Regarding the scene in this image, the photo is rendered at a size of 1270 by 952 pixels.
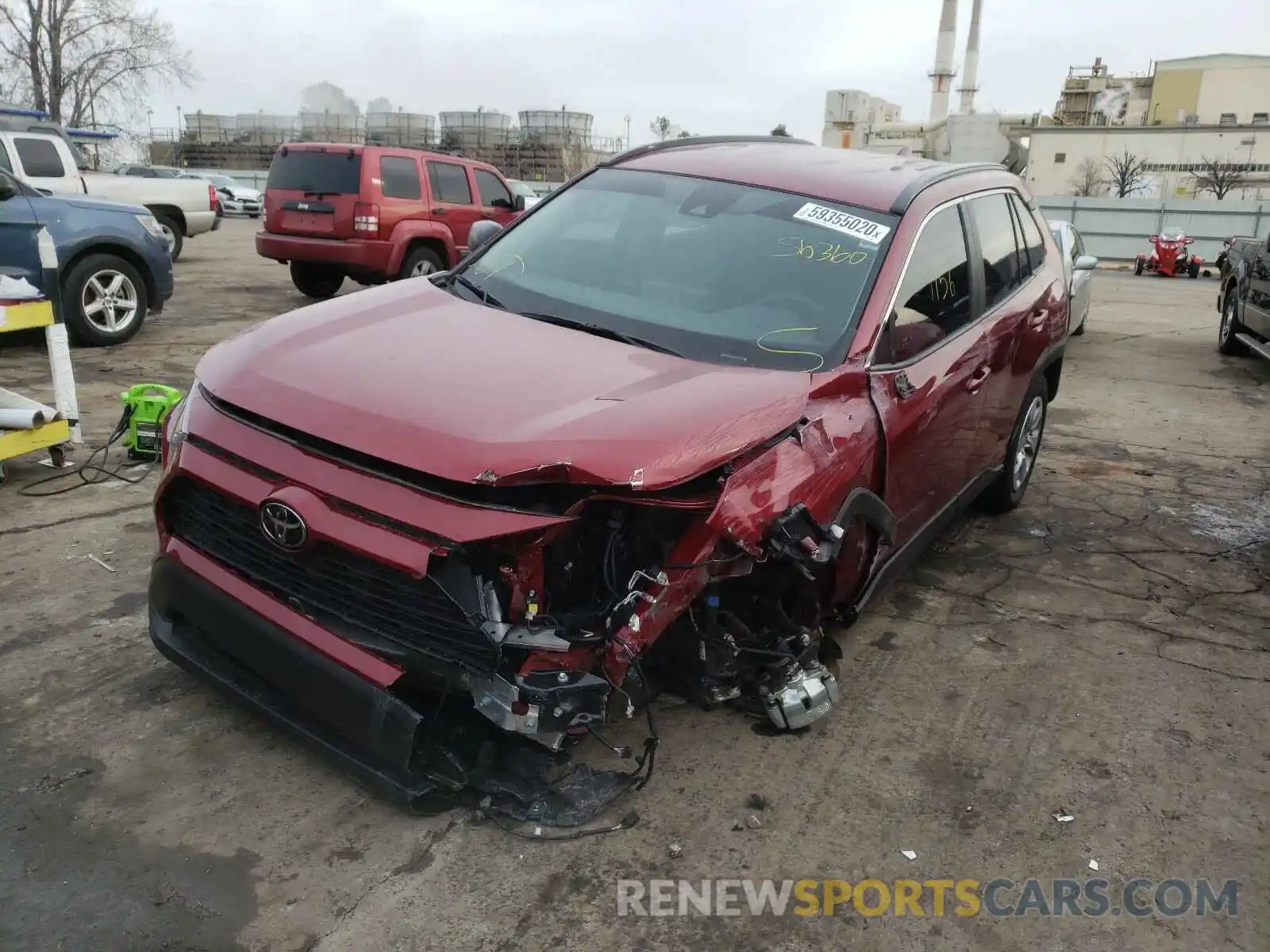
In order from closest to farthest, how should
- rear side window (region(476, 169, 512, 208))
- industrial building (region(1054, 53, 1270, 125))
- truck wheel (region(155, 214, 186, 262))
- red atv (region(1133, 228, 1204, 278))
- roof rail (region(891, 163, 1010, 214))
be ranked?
roof rail (region(891, 163, 1010, 214)) → rear side window (region(476, 169, 512, 208)) → truck wheel (region(155, 214, 186, 262)) → red atv (region(1133, 228, 1204, 278)) → industrial building (region(1054, 53, 1270, 125))

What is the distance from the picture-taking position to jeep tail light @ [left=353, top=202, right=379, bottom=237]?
37.1 ft

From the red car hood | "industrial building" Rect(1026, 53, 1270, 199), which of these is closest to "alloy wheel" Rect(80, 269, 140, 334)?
the red car hood

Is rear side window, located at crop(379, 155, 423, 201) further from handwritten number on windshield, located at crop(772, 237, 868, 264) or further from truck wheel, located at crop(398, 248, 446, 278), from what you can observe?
handwritten number on windshield, located at crop(772, 237, 868, 264)

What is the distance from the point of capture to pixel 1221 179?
208 ft

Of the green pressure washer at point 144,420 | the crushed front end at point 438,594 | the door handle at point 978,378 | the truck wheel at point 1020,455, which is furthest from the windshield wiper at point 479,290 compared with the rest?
the truck wheel at point 1020,455

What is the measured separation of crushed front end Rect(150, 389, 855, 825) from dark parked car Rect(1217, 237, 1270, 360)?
28.4 feet

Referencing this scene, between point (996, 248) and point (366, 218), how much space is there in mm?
8358

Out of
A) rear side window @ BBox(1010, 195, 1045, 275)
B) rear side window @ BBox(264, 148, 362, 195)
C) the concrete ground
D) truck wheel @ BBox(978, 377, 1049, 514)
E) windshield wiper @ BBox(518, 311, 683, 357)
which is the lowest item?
the concrete ground

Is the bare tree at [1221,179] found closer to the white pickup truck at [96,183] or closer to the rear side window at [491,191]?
the rear side window at [491,191]

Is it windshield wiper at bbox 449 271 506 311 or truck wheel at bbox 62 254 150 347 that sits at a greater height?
windshield wiper at bbox 449 271 506 311

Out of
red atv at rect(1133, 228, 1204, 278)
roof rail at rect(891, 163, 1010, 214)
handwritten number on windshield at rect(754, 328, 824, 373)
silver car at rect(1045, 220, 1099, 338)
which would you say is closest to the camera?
handwritten number on windshield at rect(754, 328, 824, 373)

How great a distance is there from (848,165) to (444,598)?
2810 mm

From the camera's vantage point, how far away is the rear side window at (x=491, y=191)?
43.0ft

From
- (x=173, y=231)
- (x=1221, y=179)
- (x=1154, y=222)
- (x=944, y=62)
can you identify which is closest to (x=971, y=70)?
(x=944, y=62)
